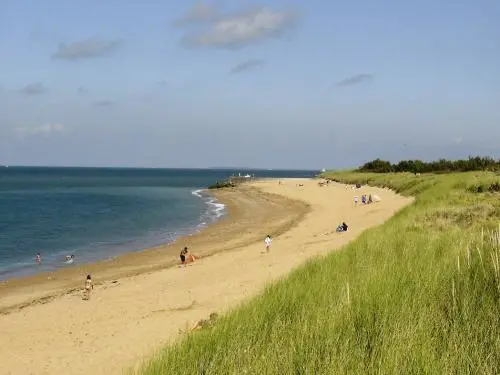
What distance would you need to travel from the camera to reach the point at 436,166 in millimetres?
73625

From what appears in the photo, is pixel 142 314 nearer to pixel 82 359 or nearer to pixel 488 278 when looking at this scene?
pixel 82 359

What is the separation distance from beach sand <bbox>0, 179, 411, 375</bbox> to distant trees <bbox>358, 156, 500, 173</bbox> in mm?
30103

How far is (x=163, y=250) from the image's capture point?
32.0 metres

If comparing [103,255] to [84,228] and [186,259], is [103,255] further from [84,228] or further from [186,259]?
[84,228]

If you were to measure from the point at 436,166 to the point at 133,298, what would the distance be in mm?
63401

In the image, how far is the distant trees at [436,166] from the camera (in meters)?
62.6

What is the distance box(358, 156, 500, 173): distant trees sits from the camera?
62625mm

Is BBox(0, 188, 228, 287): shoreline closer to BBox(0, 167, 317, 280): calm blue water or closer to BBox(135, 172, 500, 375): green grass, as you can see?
BBox(0, 167, 317, 280): calm blue water

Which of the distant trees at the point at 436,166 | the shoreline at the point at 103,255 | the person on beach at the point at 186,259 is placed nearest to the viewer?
the person on beach at the point at 186,259

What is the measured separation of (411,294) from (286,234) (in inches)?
1158

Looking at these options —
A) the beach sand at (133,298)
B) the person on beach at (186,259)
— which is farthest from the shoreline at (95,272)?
the person on beach at (186,259)

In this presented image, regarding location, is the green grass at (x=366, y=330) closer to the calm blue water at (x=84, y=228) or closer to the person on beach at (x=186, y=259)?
the person on beach at (x=186, y=259)

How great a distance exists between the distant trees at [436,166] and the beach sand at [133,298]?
30.1m

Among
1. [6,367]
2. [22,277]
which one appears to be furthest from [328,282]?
[22,277]
